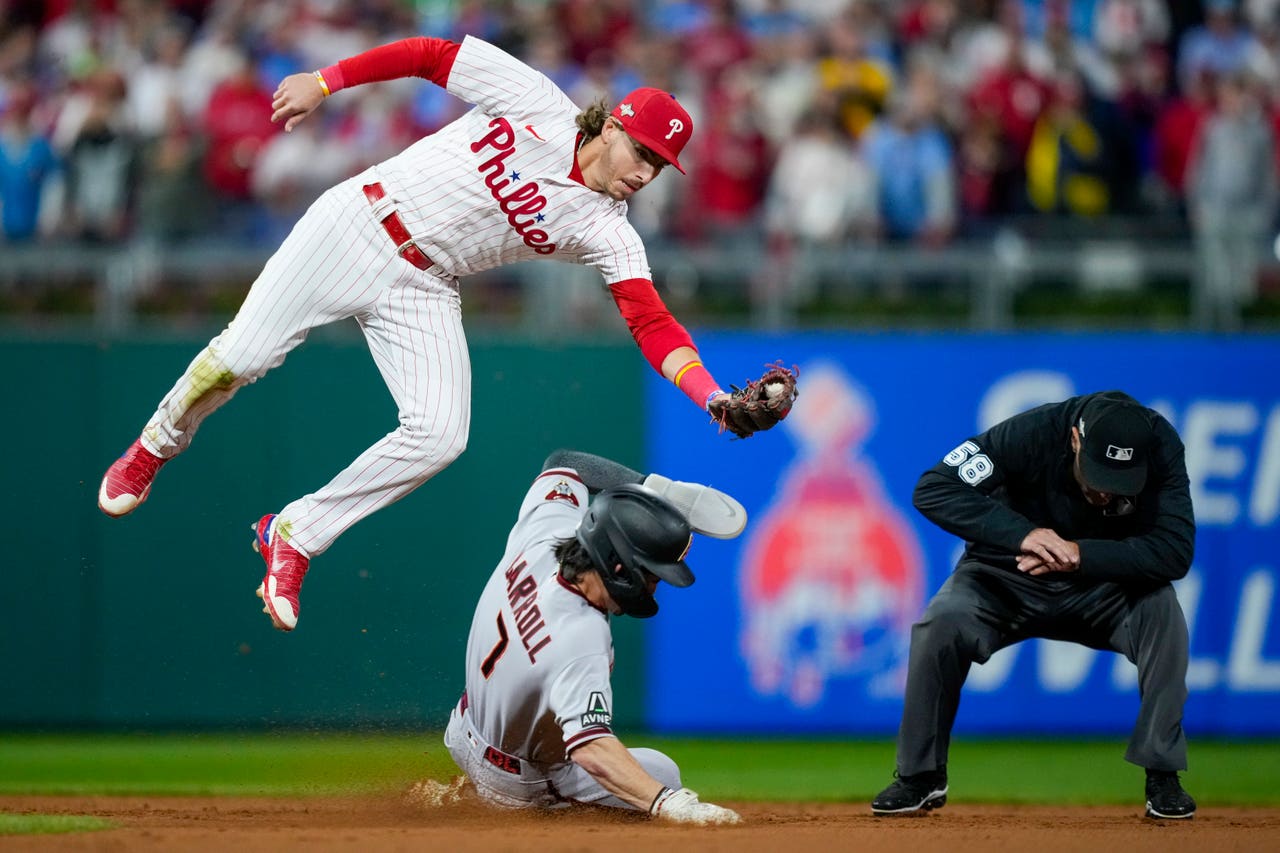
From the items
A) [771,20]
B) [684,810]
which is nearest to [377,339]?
[684,810]

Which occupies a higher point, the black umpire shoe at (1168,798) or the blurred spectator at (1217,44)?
the blurred spectator at (1217,44)

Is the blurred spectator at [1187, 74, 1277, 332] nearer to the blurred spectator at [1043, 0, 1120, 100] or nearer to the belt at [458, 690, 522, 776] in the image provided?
the blurred spectator at [1043, 0, 1120, 100]

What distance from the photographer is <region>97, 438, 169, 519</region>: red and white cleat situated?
6977 mm

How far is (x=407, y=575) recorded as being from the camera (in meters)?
10.2

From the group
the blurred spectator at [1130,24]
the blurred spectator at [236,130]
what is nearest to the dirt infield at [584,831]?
the blurred spectator at [236,130]

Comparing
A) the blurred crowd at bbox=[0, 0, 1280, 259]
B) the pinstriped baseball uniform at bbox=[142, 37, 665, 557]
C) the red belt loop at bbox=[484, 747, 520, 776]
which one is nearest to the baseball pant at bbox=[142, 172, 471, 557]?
the pinstriped baseball uniform at bbox=[142, 37, 665, 557]

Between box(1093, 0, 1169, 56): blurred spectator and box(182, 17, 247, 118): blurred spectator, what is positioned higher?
box(1093, 0, 1169, 56): blurred spectator

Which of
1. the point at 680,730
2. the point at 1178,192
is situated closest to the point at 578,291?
the point at 680,730

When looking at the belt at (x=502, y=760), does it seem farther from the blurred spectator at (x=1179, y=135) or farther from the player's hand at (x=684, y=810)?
the blurred spectator at (x=1179, y=135)

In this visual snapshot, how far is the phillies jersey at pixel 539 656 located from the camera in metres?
5.80

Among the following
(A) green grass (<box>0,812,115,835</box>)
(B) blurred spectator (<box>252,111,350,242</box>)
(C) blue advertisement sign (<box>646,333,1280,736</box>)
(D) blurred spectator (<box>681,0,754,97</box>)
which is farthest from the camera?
(D) blurred spectator (<box>681,0,754,97</box>)

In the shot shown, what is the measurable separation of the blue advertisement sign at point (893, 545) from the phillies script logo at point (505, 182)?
4031 mm

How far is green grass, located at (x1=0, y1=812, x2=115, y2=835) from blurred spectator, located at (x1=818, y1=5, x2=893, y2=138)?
7.78 m

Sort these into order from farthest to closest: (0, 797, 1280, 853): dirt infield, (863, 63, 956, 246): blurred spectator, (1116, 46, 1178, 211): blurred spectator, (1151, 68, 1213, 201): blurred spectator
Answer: (1151, 68, 1213, 201): blurred spectator, (1116, 46, 1178, 211): blurred spectator, (863, 63, 956, 246): blurred spectator, (0, 797, 1280, 853): dirt infield
